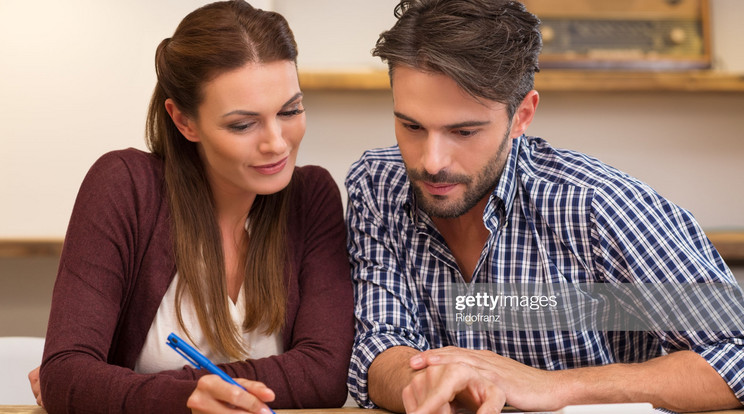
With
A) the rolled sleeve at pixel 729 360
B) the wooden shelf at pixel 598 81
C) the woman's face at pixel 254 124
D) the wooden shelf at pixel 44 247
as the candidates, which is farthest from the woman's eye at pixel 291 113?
the wooden shelf at pixel 44 247

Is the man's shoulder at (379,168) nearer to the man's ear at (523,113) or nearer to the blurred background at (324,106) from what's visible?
the man's ear at (523,113)

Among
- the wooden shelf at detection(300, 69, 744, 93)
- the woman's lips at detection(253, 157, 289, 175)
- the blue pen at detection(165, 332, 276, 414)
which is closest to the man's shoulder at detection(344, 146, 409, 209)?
the woman's lips at detection(253, 157, 289, 175)

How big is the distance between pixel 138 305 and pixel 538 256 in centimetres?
70

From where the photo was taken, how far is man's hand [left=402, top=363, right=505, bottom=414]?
1.02 metres

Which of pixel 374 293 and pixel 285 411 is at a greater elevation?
pixel 374 293

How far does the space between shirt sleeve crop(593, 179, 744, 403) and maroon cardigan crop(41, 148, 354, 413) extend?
464 mm

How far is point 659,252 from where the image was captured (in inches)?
48.3

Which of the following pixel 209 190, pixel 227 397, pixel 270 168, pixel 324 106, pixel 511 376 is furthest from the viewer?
pixel 324 106

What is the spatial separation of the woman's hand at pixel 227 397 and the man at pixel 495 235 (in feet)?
0.78

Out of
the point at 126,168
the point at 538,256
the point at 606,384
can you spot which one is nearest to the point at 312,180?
the point at 126,168

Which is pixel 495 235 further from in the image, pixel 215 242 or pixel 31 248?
pixel 31 248

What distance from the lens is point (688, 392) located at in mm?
1106

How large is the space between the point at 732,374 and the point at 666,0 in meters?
1.57

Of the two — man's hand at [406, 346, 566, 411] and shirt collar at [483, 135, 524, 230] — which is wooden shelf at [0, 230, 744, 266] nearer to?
shirt collar at [483, 135, 524, 230]
